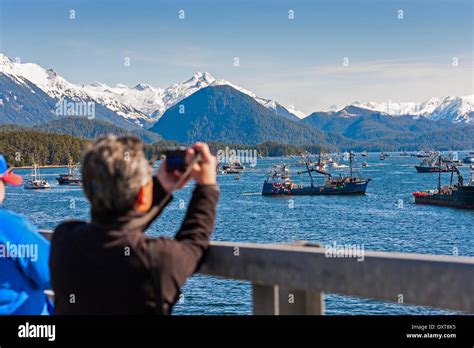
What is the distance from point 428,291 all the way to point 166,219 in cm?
7403

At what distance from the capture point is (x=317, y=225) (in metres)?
73.1

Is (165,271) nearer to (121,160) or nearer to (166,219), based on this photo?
(121,160)

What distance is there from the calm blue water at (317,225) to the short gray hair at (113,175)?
86.5ft

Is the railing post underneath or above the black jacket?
underneath

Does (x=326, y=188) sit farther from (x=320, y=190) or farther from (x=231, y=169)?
(x=231, y=169)

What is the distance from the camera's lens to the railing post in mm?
3068

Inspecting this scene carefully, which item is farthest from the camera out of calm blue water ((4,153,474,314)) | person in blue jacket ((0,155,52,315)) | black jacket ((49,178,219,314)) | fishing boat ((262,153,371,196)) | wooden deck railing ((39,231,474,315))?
fishing boat ((262,153,371,196))

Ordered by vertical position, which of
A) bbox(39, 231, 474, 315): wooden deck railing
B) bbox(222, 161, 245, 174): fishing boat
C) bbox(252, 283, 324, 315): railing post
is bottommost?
bbox(222, 161, 245, 174): fishing boat

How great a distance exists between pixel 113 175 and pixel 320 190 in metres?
118

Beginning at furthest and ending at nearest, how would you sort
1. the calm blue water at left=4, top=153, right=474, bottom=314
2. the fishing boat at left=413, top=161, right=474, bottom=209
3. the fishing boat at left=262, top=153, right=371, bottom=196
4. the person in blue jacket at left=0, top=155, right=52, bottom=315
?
the fishing boat at left=262, top=153, right=371, bottom=196 → the fishing boat at left=413, top=161, right=474, bottom=209 → the calm blue water at left=4, top=153, right=474, bottom=314 → the person in blue jacket at left=0, top=155, right=52, bottom=315

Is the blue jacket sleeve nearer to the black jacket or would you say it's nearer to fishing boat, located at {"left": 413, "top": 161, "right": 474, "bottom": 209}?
the black jacket

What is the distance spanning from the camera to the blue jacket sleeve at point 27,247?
3143 millimetres

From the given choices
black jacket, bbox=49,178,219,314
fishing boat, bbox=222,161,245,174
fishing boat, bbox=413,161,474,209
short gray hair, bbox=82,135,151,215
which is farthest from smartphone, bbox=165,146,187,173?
fishing boat, bbox=222,161,245,174

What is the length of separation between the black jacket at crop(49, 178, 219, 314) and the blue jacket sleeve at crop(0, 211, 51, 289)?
0.29m
